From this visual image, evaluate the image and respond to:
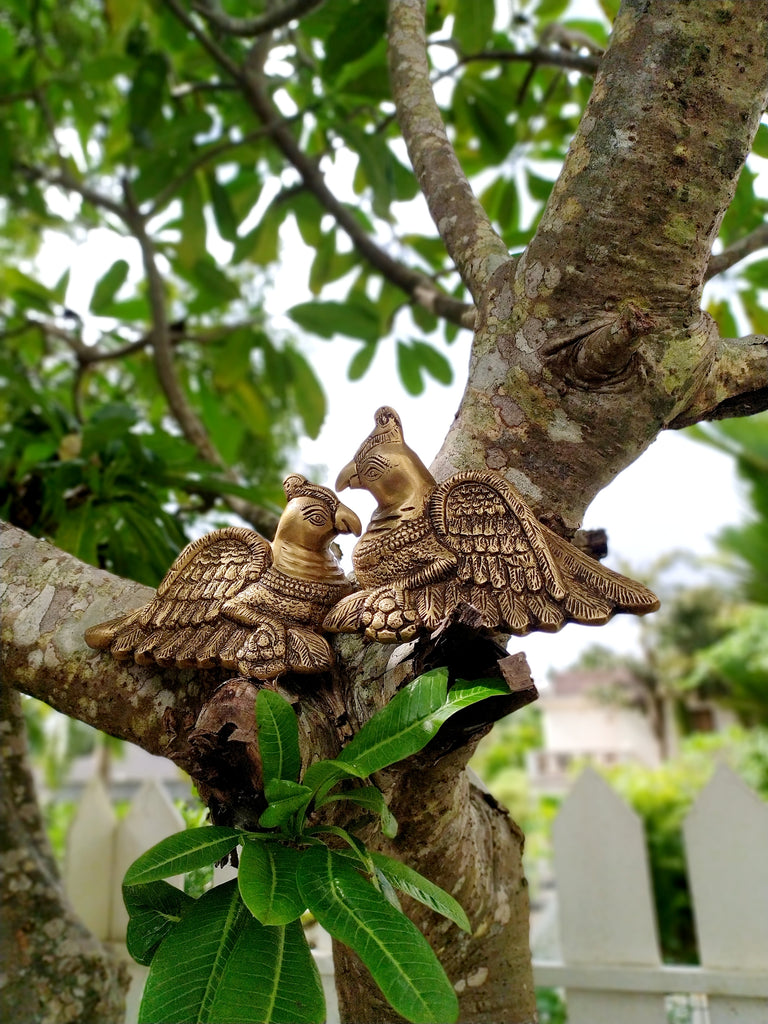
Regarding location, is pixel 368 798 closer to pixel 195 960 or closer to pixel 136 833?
pixel 195 960

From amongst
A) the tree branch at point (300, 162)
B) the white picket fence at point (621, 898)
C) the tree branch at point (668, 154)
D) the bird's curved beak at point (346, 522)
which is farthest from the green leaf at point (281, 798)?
the tree branch at point (300, 162)

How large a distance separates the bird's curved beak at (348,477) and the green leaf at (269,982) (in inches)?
13.9

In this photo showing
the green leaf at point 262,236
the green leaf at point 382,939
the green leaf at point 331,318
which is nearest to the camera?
the green leaf at point 382,939

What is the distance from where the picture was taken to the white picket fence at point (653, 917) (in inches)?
50.2

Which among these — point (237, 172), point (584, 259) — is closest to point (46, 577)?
point (584, 259)

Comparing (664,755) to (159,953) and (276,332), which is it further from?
(159,953)

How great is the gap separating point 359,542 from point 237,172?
1670mm

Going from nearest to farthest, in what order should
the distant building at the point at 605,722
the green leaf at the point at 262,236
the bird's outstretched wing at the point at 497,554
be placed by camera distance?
the bird's outstretched wing at the point at 497,554
the green leaf at the point at 262,236
the distant building at the point at 605,722

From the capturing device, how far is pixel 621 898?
140 centimetres

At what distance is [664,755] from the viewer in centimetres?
1320

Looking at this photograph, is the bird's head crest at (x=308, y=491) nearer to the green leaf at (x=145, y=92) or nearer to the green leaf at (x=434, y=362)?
the green leaf at (x=434, y=362)

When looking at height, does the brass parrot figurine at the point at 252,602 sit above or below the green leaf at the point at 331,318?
below

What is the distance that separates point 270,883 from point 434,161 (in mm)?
804

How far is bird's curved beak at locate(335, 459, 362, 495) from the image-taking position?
0.73 m
